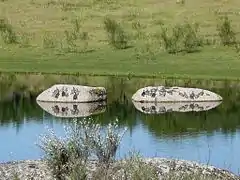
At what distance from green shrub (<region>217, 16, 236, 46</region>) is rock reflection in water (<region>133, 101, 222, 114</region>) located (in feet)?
58.0

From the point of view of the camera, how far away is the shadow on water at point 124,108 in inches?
1153

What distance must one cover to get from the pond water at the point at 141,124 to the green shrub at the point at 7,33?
45.6ft

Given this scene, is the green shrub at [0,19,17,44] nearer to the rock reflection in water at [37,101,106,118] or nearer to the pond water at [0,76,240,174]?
the pond water at [0,76,240,174]

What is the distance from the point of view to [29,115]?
32.1m

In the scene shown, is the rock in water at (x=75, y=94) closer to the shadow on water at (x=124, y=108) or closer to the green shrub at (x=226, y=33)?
the shadow on water at (x=124, y=108)

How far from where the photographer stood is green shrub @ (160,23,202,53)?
51531 mm

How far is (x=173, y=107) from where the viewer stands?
34.3 meters

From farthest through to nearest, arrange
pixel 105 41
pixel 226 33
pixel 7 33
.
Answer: pixel 7 33 < pixel 105 41 < pixel 226 33

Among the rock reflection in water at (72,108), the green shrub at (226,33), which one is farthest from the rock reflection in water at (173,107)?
the green shrub at (226,33)

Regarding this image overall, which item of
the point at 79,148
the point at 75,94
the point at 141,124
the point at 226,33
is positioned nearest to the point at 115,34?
the point at 226,33

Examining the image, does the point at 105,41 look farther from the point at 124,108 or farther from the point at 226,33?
the point at 124,108

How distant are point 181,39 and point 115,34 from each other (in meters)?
4.65

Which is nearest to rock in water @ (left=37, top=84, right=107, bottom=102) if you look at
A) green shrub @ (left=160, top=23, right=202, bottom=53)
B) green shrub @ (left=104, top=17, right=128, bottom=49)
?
green shrub @ (left=160, top=23, right=202, bottom=53)

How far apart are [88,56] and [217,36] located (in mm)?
9124
